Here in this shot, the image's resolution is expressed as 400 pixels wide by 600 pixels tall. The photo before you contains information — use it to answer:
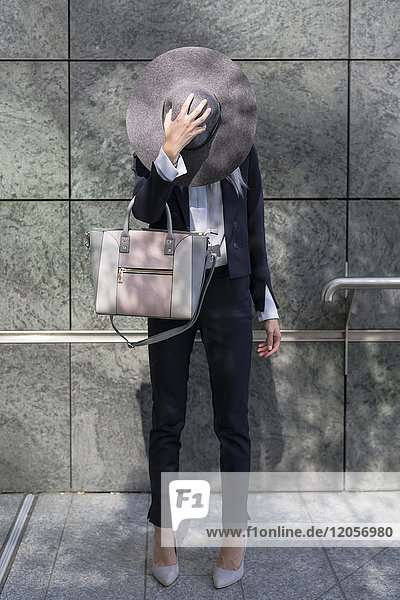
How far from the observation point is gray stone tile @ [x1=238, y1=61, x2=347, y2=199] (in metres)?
3.65

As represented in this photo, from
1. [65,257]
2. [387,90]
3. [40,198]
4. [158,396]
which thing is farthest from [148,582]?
[387,90]

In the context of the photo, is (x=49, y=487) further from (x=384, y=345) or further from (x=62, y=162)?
(x=384, y=345)

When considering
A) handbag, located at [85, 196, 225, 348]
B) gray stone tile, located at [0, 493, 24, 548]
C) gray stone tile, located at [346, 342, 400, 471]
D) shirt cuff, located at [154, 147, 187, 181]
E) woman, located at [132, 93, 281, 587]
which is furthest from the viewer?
gray stone tile, located at [346, 342, 400, 471]

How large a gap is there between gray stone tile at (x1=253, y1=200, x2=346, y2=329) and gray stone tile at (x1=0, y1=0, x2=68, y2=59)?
1.44 meters

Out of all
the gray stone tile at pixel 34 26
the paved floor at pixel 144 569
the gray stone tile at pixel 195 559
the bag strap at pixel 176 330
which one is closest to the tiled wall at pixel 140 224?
the gray stone tile at pixel 34 26

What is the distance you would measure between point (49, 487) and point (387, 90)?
2903 millimetres

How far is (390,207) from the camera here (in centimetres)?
373

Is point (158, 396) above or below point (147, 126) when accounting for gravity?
below

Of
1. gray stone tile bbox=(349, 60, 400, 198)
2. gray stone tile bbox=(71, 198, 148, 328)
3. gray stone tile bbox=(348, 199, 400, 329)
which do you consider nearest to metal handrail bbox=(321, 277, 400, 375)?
gray stone tile bbox=(348, 199, 400, 329)

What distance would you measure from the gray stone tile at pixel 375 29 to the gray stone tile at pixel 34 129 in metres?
1.59

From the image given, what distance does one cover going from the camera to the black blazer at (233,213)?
8.20 feet

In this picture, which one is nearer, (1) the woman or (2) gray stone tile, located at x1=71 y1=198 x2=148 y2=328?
(1) the woman

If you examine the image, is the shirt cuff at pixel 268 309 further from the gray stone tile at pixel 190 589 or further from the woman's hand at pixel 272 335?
A: the gray stone tile at pixel 190 589

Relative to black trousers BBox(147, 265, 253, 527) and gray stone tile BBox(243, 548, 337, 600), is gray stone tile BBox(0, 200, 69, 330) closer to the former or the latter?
black trousers BBox(147, 265, 253, 527)
